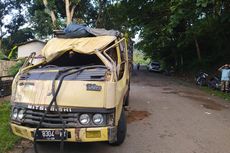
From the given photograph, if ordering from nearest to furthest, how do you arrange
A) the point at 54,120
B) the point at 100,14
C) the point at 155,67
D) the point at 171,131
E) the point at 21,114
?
the point at 54,120 → the point at 21,114 → the point at 171,131 → the point at 100,14 → the point at 155,67

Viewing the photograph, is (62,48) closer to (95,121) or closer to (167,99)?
(95,121)

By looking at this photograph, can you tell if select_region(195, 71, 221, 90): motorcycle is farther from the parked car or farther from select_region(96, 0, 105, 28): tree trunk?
the parked car

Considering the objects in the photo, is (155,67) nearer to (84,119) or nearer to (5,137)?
(5,137)

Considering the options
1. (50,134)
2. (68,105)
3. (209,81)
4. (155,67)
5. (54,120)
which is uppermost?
(68,105)

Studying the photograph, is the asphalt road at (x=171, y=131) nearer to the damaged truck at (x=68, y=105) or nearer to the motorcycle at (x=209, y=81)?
the damaged truck at (x=68, y=105)

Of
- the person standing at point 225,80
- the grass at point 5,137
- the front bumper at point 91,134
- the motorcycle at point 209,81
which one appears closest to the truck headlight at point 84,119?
the front bumper at point 91,134

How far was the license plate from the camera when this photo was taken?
5781 millimetres

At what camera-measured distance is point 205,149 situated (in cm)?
721

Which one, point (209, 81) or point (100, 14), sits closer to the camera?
point (209, 81)

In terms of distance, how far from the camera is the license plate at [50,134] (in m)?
5.78

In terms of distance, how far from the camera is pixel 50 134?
19.1ft

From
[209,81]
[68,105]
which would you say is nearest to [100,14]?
[209,81]

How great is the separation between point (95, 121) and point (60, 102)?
0.65 m

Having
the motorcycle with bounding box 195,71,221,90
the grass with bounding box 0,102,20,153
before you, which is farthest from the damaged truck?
the motorcycle with bounding box 195,71,221,90
